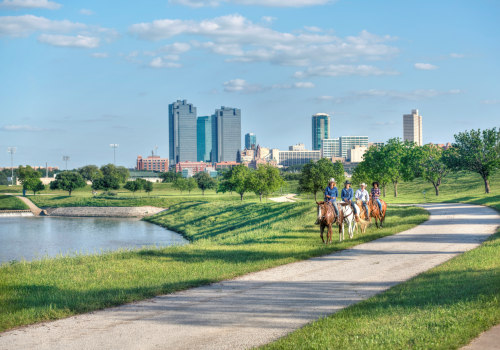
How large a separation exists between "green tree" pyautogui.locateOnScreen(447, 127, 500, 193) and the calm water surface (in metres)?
38.0

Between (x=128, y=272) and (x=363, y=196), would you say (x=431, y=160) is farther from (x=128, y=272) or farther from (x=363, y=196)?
(x=128, y=272)

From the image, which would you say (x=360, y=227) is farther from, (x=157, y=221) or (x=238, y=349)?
(x=157, y=221)

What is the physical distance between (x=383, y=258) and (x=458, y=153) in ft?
185

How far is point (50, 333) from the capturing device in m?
9.45

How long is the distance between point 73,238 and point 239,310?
4960cm

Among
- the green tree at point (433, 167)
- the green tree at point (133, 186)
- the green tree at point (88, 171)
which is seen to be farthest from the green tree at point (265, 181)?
the green tree at point (88, 171)

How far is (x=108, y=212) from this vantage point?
308 ft

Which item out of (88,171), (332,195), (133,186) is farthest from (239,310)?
(88,171)

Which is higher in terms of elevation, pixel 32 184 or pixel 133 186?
pixel 32 184

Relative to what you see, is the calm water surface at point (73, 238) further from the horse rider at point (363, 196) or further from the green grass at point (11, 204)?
the green grass at point (11, 204)

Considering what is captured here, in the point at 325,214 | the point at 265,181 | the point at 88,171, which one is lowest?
the point at 325,214

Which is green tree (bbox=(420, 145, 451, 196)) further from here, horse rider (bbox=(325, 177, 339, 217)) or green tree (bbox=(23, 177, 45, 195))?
green tree (bbox=(23, 177, 45, 195))

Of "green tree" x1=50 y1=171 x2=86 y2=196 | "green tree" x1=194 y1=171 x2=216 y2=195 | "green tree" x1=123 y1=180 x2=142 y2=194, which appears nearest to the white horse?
"green tree" x1=194 y1=171 x2=216 y2=195

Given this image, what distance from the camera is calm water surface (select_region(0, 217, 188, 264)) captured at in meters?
44.6
